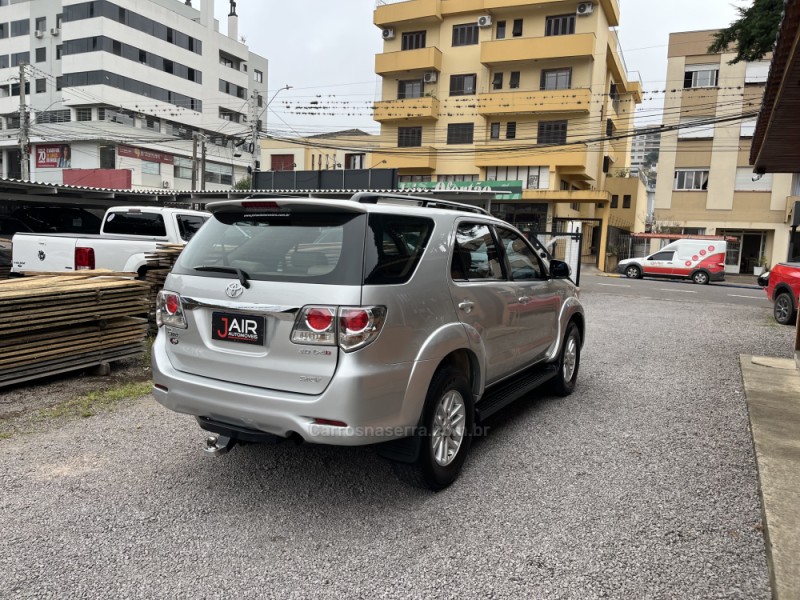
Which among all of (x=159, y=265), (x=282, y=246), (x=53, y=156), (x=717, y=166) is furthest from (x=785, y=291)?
(x=53, y=156)

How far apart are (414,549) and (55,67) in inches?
2474

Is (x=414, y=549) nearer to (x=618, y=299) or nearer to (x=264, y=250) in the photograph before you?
(x=264, y=250)

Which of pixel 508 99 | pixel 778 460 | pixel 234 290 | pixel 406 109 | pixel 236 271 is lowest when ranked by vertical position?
pixel 778 460

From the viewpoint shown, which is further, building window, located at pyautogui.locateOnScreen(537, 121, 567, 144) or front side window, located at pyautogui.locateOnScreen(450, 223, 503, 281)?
building window, located at pyautogui.locateOnScreen(537, 121, 567, 144)

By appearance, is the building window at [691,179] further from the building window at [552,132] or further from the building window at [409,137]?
the building window at [409,137]

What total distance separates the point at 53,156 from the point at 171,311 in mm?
56689

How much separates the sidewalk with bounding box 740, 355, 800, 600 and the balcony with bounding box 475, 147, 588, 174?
29.9m

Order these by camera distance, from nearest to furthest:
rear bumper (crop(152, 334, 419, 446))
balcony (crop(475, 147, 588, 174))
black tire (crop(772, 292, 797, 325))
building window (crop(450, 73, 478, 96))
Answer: rear bumper (crop(152, 334, 419, 446)) < black tire (crop(772, 292, 797, 325)) < balcony (crop(475, 147, 588, 174)) < building window (crop(450, 73, 478, 96))

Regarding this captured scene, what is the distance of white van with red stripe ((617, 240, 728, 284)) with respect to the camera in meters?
26.0

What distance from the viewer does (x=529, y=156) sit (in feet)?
120

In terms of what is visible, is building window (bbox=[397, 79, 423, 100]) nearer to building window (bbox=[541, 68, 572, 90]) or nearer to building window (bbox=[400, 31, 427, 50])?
building window (bbox=[400, 31, 427, 50])

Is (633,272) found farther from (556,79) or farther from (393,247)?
(393,247)

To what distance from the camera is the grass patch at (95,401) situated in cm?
524

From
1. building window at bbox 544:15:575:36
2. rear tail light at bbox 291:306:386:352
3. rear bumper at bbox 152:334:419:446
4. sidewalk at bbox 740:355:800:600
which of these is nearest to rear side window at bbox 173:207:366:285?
rear tail light at bbox 291:306:386:352
